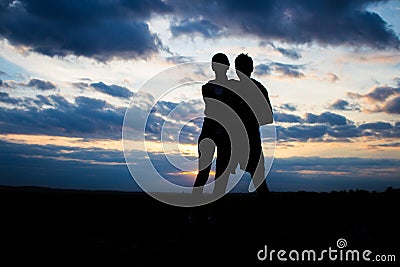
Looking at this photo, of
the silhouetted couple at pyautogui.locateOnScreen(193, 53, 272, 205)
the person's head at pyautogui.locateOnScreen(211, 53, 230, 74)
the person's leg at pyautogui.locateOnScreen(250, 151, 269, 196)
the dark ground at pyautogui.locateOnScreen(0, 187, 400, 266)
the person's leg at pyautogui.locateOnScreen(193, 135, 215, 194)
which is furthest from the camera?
the person's leg at pyautogui.locateOnScreen(250, 151, 269, 196)

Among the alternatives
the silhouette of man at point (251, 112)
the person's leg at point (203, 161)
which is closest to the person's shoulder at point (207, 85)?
the silhouette of man at point (251, 112)

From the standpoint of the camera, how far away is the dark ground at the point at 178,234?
16.0 ft

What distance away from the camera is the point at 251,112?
6.70m

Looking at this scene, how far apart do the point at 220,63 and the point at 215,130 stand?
1.06 metres

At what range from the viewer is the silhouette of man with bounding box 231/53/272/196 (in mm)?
6613

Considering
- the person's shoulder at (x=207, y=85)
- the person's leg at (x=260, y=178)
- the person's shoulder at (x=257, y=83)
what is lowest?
the person's leg at (x=260, y=178)

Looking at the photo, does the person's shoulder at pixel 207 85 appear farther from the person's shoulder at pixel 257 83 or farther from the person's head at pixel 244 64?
the person's shoulder at pixel 257 83

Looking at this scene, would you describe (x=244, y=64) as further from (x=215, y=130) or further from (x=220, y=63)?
(x=215, y=130)

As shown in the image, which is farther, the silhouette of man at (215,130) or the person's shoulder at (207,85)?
the person's shoulder at (207,85)

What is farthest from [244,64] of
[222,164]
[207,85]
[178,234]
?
[178,234]

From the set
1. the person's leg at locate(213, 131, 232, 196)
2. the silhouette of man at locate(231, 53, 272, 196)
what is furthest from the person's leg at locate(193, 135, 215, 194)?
the silhouette of man at locate(231, 53, 272, 196)

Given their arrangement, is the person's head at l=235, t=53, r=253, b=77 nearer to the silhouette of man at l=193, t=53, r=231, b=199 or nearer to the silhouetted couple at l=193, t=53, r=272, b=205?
the silhouetted couple at l=193, t=53, r=272, b=205

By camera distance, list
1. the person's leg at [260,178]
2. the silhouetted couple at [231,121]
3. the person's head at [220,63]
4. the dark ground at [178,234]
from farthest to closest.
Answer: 1. the person's leg at [260,178]
2. the silhouetted couple at [231,121]
3. the person's head at [220,63]
4. the dark ground at [178,234]

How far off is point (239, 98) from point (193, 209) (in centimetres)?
193
